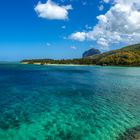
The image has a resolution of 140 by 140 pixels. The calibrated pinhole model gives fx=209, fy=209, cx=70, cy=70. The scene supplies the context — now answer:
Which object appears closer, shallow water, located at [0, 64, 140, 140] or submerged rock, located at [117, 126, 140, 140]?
submerged rock, located at [117, 126, 140, 140]

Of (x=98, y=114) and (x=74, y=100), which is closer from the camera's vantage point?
(x=98, y=114)

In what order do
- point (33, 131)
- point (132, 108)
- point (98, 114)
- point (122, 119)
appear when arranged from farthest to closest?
point (132, 108), point (98, 114), point (122, 119), point (33, 131)

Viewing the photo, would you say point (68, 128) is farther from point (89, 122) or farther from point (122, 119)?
point (122, 119)

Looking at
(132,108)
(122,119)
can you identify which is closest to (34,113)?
(122,119)

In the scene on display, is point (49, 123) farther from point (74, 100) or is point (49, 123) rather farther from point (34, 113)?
point (74, 100)

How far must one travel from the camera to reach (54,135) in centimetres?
2162

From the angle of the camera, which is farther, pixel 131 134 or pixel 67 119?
pixel 67 119

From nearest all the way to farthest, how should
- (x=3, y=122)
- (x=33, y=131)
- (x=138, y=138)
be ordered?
1. (x=138, y=138)
2. (x=33, y=131)
3. (x=3, y=122)

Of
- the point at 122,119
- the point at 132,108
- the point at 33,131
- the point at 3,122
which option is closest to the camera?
the point at 33,131

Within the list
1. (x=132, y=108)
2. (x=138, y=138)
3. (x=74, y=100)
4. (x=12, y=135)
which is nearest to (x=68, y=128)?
(x=12, y=135)

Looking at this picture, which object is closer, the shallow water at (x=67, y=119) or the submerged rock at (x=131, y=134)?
the submerged rock at (x=131, y=134)

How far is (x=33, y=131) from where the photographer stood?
2275cm

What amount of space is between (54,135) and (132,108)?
15714mm

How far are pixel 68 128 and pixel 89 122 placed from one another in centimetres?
349
